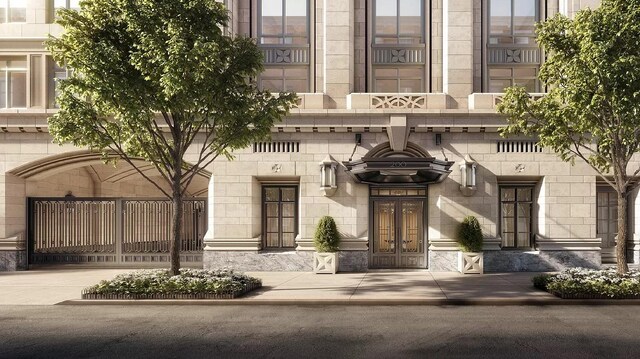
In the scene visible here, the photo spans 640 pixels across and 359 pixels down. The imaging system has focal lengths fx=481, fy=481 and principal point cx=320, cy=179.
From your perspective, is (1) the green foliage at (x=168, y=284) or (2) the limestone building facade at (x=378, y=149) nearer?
(1) the green foliage at (x=168, y=284)

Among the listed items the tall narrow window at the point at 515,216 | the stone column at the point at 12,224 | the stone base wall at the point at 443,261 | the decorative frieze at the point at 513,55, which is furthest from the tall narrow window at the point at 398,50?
the stone column at the point at 12,224

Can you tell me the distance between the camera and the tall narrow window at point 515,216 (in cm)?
1905

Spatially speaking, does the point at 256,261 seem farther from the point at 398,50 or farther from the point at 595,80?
the point at 595,80

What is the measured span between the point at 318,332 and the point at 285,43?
43.1 ft

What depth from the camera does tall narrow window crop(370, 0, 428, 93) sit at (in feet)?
63.2

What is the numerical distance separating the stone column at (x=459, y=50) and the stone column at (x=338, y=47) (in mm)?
3819

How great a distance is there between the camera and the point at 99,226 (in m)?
20.3

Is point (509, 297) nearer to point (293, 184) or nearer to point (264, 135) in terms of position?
point (264, 135)

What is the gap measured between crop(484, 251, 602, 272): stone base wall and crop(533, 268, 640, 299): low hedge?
4563 mm

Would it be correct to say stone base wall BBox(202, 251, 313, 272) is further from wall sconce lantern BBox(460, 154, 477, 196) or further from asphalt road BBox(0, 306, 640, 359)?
asphalt road BBox(0, 306, 640, 359)

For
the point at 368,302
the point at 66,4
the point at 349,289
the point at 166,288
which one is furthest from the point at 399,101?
the point at 66,4

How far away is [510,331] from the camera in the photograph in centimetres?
948

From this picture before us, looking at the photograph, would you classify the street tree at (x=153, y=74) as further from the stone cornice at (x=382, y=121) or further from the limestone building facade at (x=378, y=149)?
the limestone building facade at (x=378, y=149)

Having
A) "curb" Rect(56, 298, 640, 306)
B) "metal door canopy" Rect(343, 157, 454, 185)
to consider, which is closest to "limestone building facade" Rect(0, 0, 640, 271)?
"metal door canopy" Rect(343, 157, 454, 185)
